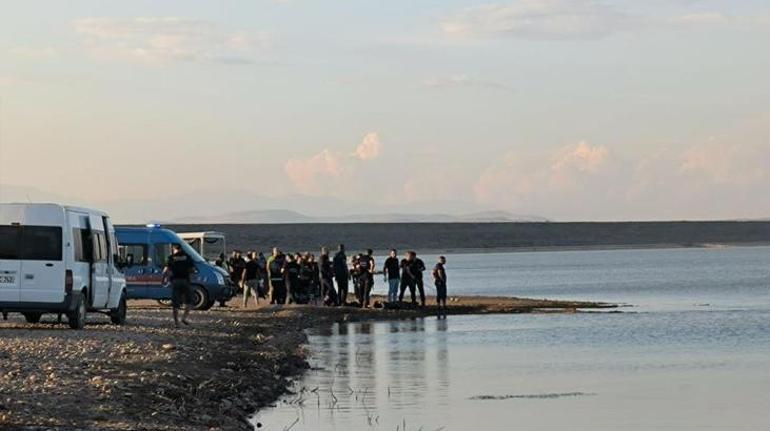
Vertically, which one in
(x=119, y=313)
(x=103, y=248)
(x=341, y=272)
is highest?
(x=103, y=248)

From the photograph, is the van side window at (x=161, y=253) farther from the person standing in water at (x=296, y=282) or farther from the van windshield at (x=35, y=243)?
the van windshield at (x=35, y=243)

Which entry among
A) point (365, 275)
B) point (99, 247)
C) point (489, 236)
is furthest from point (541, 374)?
point (489, 236)

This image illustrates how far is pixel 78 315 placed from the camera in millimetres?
26734

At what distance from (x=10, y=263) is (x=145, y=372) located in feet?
25.4

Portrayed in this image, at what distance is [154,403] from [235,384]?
124 inches

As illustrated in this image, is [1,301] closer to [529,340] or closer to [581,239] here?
[529,340]

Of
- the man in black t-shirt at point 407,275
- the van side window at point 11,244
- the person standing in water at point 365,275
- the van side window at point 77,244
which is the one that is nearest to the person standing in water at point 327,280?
the person standing in water at point 365,275

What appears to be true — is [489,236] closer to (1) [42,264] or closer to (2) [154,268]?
(2) [154,268]

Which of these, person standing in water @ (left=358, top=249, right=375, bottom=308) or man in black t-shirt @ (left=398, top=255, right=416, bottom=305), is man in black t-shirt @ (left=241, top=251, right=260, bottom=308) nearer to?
person standing in water @ (left=358, top=249, right=375, bottom=308)

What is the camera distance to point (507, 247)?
18388 cm

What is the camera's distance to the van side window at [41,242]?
85.0ft

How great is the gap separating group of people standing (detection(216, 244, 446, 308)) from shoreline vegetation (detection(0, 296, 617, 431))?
6291mm

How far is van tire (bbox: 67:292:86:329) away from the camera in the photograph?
26.6m

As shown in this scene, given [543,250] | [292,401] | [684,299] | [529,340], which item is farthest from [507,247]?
[292,401]
